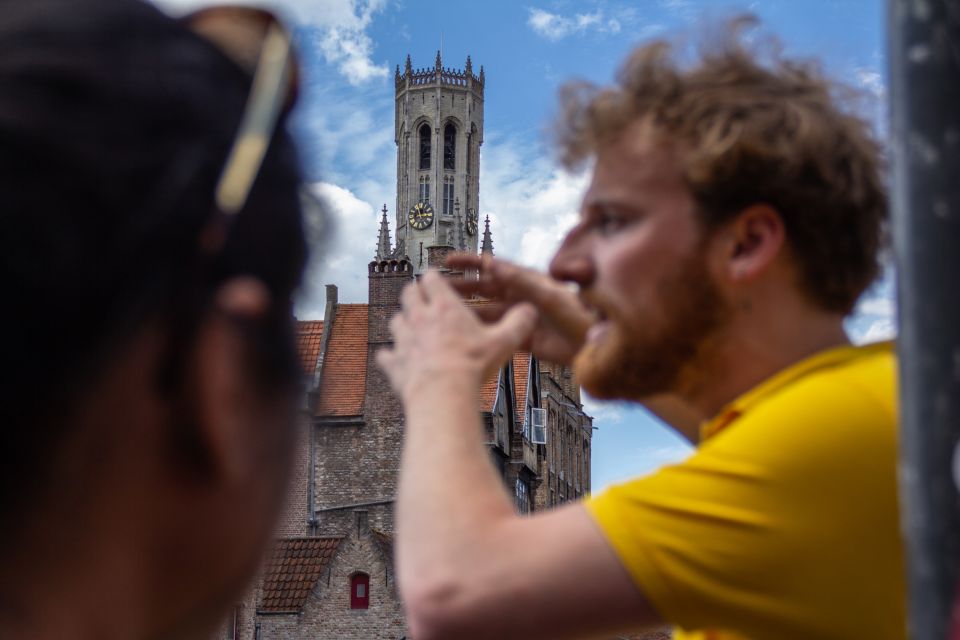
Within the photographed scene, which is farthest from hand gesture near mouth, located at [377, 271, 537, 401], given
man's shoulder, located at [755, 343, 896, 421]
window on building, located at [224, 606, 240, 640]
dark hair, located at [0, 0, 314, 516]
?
window on building, located at [224, 606, 240, 640]

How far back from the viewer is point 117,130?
2.69 ft

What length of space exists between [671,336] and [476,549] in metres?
0.55

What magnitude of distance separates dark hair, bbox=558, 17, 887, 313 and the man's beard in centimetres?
12

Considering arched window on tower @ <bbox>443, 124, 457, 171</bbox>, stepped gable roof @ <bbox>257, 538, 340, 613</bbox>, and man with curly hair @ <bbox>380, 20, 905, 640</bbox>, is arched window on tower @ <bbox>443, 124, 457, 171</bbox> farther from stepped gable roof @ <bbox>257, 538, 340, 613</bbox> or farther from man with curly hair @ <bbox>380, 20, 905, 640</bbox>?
man with curly hair @ <bbox>380, 20, 905, 640</bbox>

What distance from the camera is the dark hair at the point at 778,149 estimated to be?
205cm

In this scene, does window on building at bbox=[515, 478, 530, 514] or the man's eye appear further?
window on building at bbox=[515, 478, 530, 514]

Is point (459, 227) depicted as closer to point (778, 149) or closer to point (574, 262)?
point (574, 262)

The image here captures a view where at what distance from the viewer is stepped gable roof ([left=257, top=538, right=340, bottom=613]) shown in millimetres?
28203

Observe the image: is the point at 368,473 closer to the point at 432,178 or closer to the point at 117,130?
the point at 117,130

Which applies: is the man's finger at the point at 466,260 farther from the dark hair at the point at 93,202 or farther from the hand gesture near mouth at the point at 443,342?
the dark hair at the point at 93,202

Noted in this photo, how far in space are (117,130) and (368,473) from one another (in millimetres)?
34508

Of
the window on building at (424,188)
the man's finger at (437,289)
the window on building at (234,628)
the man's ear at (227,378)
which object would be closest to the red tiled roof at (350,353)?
the window on building at (234,628)

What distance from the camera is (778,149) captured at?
2.05 metres

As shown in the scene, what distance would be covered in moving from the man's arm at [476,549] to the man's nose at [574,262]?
26 centimetres
